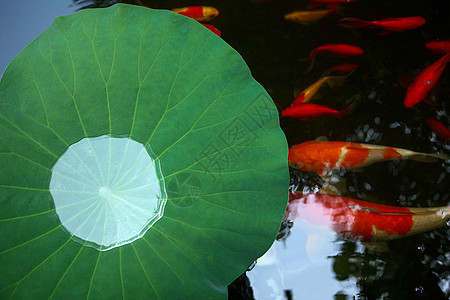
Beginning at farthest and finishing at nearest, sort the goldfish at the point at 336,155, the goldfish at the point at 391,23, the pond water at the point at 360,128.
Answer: the goldfish at the point at 391,23
the goldfish at the point at 336,155
the pond water at the point at 360,128

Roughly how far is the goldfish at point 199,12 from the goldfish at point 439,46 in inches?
47.2

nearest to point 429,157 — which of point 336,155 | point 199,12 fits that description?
point 336,155

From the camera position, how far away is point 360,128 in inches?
74.6

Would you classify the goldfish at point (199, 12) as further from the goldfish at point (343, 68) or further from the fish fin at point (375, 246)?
the fish fin at point (375, 246)

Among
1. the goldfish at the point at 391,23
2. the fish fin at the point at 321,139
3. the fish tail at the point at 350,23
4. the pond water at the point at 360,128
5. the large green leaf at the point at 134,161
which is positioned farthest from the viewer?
the fish tail at the point at 350,23

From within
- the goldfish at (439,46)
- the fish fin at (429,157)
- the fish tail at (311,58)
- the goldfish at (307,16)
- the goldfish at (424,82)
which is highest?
the goldfish at (307,16)

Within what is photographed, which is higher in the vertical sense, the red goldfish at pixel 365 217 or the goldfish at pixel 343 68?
the goldfish at pixel 343 68

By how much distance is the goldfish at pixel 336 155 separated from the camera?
1729 mm

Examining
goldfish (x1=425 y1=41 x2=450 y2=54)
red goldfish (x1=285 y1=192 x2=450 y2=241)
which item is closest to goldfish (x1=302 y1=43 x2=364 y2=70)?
goldfish (x1=425 y1=41 x2=450 y2=54)

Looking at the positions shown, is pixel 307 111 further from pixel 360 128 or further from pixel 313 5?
pixel 313 5

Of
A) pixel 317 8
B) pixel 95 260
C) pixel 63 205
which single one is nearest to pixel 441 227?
pixel 317 8

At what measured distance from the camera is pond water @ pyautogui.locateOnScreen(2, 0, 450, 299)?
1.60 m

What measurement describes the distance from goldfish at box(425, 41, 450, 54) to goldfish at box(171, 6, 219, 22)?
3.93 feet

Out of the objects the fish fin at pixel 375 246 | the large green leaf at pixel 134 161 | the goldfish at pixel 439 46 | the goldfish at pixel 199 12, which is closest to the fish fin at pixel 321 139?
the fish fin at pixel 375 246
